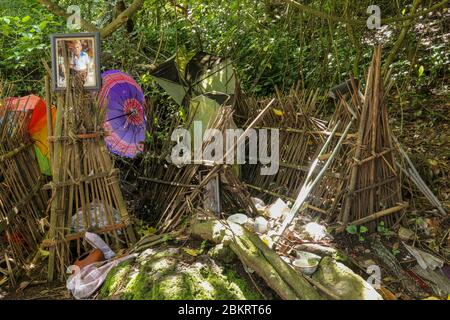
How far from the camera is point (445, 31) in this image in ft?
21.4

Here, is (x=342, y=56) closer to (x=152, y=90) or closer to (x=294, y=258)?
(x=152, y=90)

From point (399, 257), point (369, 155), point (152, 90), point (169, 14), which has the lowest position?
point (399, 257)

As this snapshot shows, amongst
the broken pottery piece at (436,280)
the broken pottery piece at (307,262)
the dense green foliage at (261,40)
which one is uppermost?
the dense green foliage at (261,40)

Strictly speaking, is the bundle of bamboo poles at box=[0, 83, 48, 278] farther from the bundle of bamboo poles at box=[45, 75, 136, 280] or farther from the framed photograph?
the framed photograph

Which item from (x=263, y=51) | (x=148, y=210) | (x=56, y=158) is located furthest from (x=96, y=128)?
(x=263, y=51)

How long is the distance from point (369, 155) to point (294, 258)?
3.67 ft

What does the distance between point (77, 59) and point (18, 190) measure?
1.19m

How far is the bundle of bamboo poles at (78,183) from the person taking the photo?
3.25 meters

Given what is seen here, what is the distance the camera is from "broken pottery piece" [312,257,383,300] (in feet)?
8.21

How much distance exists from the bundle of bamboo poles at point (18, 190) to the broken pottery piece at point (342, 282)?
2.23 m

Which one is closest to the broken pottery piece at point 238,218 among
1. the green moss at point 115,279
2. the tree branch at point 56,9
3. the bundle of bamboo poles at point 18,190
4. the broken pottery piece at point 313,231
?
the broken pottery piece at point 313,231

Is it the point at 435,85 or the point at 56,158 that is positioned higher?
the point at 435,85

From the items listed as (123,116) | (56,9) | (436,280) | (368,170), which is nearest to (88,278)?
(123,116)

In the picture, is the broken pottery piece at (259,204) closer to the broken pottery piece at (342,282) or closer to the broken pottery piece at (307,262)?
the broken pottery piece at (307,262)
